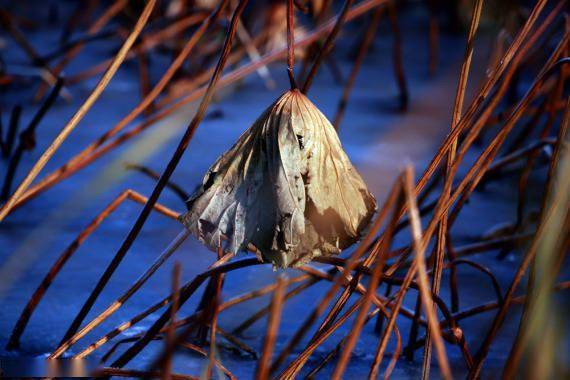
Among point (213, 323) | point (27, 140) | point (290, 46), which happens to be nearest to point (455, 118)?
point (290, 46)

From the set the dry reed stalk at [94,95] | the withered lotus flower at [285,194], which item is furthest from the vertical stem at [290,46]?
the dry reed stalk at [94,95]

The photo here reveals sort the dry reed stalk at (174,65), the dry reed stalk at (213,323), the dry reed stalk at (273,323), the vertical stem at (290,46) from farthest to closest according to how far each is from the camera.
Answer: the dry reed stalk at (174,65), the vertical stem at (290,46), the dry reed stalk at (213,323), the dry reed stalk at (273,323)

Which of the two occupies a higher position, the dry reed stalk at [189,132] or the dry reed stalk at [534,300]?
the dry reed stalk at [189,132]

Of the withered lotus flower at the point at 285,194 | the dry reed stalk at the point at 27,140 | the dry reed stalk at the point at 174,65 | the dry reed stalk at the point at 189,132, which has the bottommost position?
the withered lotus flower at the point at 285,194

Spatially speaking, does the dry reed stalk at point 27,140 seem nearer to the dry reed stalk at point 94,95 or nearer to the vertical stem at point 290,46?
the dry reed stalk at point 94,95

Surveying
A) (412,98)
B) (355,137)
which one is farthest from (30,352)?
(412,98)

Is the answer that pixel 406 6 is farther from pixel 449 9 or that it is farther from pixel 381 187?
pixel 381 187

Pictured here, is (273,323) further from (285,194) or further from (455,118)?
(455,118)
